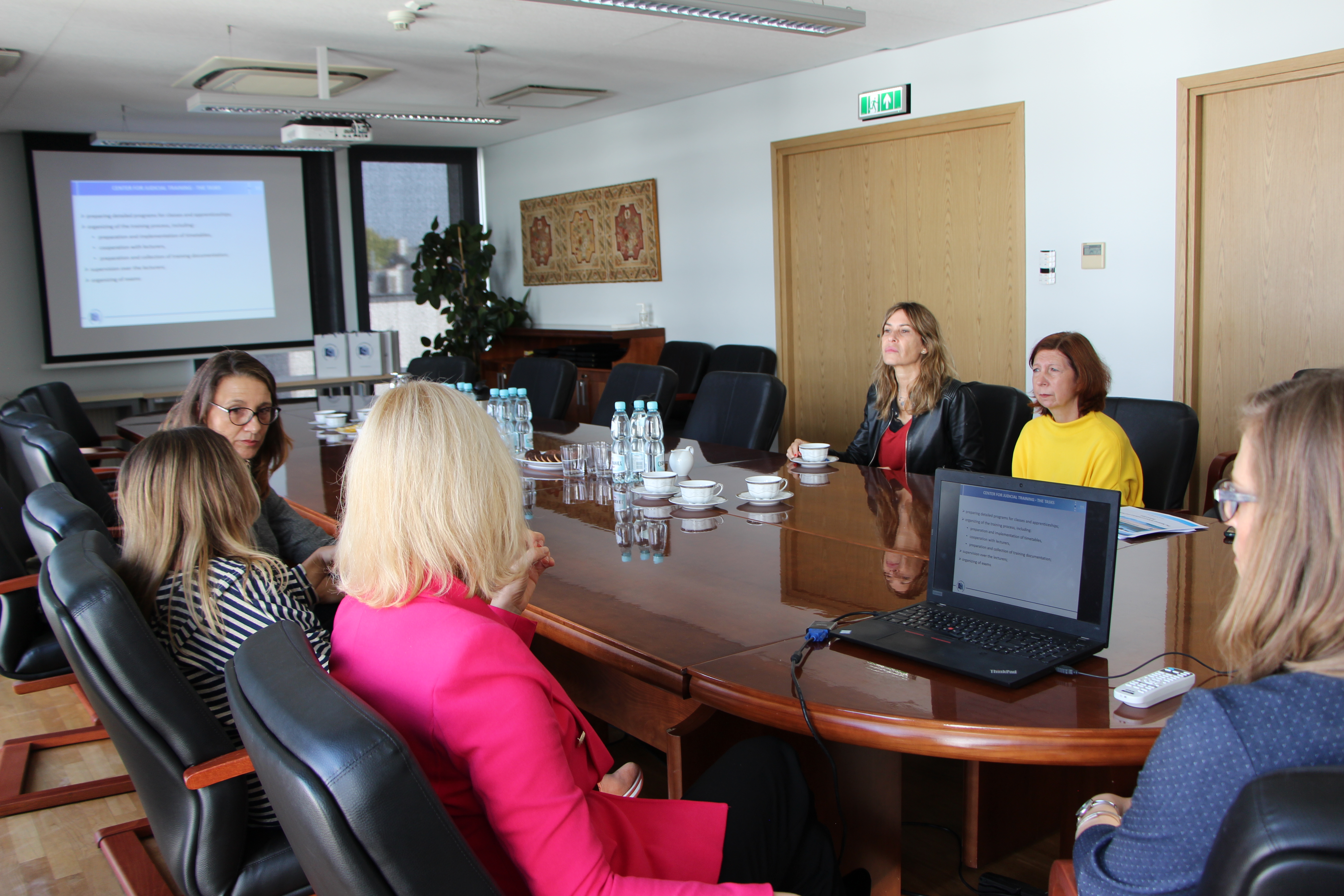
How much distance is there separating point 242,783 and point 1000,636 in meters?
1.21

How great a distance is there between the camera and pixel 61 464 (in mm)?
3250

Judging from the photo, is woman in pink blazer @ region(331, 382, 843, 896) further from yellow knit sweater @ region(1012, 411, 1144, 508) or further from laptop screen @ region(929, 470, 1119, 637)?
yellow knit sweater @ region(1012, 411, 1144, 508)

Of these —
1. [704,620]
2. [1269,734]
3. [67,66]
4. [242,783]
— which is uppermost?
[67,66]

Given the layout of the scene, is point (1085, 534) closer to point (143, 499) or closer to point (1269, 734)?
point (1269, 734)

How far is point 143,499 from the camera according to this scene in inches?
69.6

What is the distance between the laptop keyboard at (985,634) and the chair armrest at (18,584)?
2.09m

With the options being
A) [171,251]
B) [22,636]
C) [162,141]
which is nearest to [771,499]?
[22,636]

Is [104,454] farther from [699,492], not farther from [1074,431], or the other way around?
[1074,431]

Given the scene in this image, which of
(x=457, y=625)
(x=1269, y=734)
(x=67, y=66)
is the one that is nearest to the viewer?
(x=1269, y=734)

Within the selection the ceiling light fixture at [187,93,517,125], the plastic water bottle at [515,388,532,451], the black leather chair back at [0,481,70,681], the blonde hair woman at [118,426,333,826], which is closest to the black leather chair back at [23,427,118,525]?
the black leather chair back at [0,481,70,681]

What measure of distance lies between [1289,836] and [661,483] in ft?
7.19

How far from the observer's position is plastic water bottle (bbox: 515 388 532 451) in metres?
3.70

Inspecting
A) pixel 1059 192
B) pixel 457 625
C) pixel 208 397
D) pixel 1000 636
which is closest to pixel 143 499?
→ pixel 457 625

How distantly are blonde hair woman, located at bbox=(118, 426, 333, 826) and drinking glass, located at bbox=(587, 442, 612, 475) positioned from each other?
1491 mm
